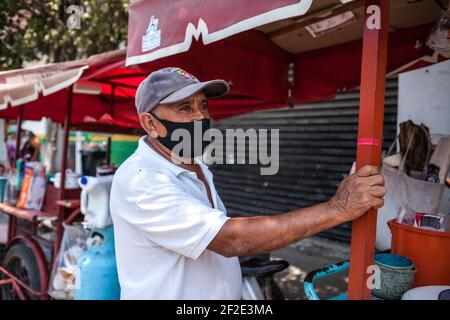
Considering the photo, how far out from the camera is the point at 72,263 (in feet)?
11.0

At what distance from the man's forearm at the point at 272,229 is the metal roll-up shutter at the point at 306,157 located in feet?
14.6

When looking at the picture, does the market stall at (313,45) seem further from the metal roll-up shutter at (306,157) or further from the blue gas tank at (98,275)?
the metal roll-up shutter at (306,157)

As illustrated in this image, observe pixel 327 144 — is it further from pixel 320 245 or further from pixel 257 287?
pixel 257 287

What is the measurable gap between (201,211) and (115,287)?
1.87 metres

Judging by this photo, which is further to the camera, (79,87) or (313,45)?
(79,87)

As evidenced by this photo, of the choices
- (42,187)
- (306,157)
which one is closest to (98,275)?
(42,187)

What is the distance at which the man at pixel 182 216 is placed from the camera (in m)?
1.29

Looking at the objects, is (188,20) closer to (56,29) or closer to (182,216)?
(182,216)

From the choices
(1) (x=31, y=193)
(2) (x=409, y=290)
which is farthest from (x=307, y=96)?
(1) (x=31, y=193)

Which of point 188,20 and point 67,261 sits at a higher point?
point 188,20

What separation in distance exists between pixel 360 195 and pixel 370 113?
11.7 inches

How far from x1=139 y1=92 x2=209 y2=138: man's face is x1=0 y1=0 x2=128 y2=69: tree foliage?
5.41m

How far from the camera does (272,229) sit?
1314 mm

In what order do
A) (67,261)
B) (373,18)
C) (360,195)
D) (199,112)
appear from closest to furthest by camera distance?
(360,195) → (373,18) → (199,112) → (67,261)
